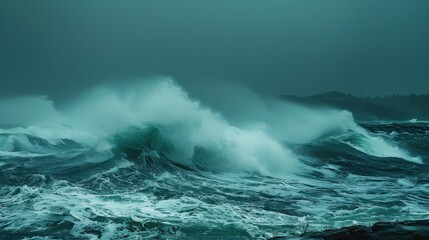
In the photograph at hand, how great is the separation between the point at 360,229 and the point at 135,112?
13746 mm

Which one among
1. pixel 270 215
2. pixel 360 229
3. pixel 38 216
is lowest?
pixel 38 216

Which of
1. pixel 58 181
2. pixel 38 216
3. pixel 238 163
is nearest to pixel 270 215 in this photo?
pixel 38 216

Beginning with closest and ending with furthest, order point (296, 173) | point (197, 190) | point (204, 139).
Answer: point (197, 190), point (296, 173), point (204, 139)

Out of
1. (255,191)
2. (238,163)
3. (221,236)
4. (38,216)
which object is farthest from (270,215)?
(238,163)

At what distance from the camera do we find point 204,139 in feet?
53.2

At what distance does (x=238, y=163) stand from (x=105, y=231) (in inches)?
339

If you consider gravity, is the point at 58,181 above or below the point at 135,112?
below

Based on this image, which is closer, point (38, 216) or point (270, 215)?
point (38, 216)

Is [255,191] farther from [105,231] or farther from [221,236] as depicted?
[105,231]

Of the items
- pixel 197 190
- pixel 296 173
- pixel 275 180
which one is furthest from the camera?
pixel 296 173

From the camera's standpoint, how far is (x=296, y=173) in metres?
13.6

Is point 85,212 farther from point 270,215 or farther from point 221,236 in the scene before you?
point 270,215

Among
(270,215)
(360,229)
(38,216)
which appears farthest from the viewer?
(270,215)

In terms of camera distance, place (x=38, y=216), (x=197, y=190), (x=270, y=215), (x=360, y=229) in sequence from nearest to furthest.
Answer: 1. (x=360, y=229)
2. (x=38, y=216)
3. (x=270, y=215)
4. (x=197, y=190)
